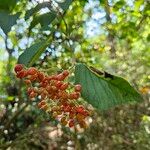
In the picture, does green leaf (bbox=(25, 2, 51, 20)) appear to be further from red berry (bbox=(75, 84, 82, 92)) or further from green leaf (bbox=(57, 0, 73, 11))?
red berry (bbox=(75, 84, 82, 92))

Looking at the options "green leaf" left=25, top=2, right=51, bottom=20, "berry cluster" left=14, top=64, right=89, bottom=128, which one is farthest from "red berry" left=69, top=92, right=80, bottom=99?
"green leaf" left=25, top=2, right=51, bottom=20

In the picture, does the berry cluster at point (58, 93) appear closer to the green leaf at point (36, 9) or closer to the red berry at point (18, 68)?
the red berry at point (18, 68)

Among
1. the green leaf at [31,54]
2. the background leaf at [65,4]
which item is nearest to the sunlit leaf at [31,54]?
the green leaf at [31,54]

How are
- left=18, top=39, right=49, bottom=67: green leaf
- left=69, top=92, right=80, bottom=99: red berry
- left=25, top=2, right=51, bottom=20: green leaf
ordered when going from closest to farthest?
left=69, top=92, right=80, bottom=99: red berry → left=18, top=39, right=49, bottom=67: green leaf → left=25, top=2, right=51, bottom=20: green leaf

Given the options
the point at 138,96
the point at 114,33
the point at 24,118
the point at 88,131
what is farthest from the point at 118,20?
the point at 24,118

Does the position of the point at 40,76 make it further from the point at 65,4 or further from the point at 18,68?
the point at 65,4

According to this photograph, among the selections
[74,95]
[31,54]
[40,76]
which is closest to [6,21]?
[31,54]
